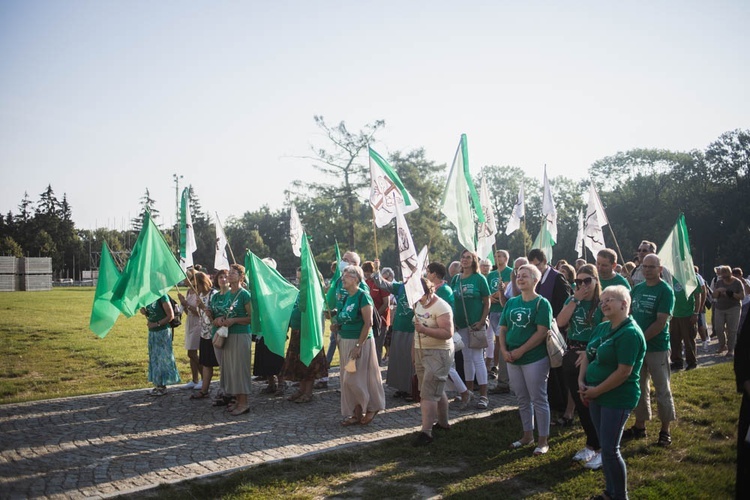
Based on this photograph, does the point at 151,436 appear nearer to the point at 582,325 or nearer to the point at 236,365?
the point at 236,365

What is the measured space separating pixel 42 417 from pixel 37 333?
420 inches

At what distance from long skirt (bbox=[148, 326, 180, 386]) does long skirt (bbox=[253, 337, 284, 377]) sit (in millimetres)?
1421

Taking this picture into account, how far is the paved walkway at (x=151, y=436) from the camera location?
5801 mm

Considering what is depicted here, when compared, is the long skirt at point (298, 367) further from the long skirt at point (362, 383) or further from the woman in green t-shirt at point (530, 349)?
the woman in green t-shirt at point (530, 349)

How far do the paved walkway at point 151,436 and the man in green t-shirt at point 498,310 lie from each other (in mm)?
456

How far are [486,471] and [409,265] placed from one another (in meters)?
2.66

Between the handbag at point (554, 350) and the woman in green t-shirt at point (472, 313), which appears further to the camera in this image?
the woman in green t-shirt at point (472, 313)

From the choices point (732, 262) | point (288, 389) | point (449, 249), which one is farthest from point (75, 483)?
point (732, 262)

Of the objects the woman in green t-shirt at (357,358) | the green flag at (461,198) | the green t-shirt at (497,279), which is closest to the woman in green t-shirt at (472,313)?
the green flag at (461,198)

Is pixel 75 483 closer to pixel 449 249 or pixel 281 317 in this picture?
pixel 281 317

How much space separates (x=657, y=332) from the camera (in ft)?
20.4

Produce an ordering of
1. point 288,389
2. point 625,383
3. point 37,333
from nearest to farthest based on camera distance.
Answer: point 625,383 → point 288,389 → point 37,333

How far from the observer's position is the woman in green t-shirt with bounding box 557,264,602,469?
5996 millimetres

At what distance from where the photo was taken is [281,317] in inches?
346
